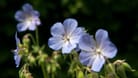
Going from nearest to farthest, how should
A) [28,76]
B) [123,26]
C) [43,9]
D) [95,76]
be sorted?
1. [95,76]
2. [28,76]
3. [43,9]
4. [123,26]

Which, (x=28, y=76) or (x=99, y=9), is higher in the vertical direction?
(x=99, y=9)

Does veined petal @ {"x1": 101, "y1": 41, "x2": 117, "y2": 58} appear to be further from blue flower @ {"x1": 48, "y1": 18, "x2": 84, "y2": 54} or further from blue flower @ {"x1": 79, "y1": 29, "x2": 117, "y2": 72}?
blue flower @ {"x1": 48, "y1": 18, "x2": 84, "y2": 54}

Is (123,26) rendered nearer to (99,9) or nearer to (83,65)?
(99,9)

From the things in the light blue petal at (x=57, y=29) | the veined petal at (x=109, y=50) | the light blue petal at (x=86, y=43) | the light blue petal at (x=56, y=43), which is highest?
the light blue petal at (x=57, y=29)

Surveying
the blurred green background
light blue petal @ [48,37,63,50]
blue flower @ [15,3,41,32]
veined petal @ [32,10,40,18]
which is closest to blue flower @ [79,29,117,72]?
light blue petal @ [48,37,63,50]

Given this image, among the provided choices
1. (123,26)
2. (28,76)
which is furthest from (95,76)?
(123,26)

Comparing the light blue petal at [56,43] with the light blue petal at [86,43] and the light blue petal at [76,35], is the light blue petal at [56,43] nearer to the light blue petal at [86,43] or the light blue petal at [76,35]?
the light blue petal at [76,35]

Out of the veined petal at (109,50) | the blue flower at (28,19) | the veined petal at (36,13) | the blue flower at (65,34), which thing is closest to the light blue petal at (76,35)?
the blue flower at (65,34)

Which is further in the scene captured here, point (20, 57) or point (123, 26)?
point (123, 26)
